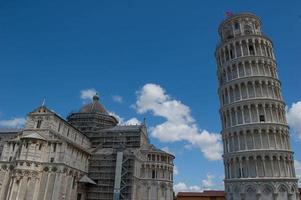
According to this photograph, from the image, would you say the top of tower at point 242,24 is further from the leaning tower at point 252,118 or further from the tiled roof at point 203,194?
the tiled roof at point 203,194

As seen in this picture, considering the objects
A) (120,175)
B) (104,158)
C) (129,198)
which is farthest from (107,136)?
(129,198)

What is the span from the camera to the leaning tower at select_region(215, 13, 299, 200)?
31812mm

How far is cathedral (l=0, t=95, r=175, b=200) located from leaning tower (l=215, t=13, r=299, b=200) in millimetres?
20648

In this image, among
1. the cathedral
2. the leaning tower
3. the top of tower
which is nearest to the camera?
the leaning tower

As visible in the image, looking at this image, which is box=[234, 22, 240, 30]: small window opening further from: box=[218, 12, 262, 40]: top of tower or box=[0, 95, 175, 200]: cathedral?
box=[0, 95, 175, 200]: cathedral

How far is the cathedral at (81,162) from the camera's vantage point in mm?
39938

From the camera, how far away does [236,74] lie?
38750 mm

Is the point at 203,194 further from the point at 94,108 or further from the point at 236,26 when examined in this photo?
the point at 236,26

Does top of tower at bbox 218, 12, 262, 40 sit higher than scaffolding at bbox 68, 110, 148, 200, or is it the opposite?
top of tower at bbox 218, 12, 262, 40

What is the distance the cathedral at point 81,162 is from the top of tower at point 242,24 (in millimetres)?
29582

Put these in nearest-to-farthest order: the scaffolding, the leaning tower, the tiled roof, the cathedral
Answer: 1. the leaning tower
2. the cathedral
3. the scaffolding
4. the tiled roof

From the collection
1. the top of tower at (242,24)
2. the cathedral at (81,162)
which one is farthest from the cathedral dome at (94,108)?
the top of tower at (242,24)

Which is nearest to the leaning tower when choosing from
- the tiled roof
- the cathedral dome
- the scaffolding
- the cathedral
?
the cathedral

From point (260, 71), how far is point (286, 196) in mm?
18661
